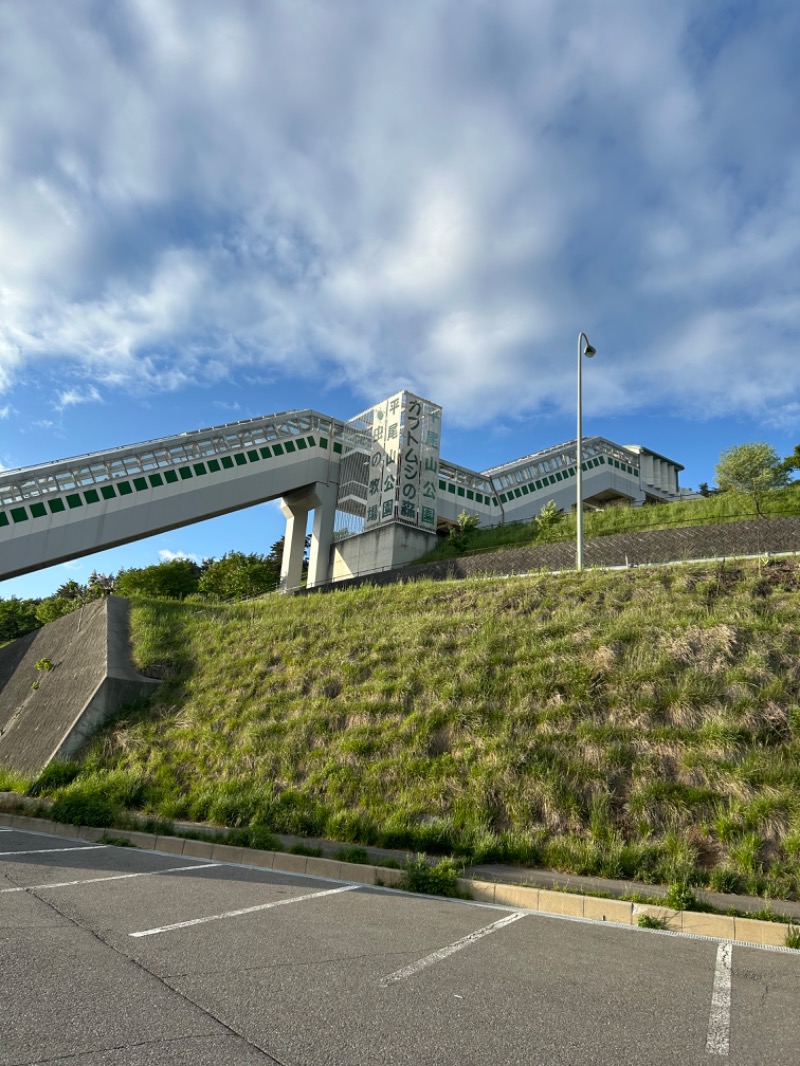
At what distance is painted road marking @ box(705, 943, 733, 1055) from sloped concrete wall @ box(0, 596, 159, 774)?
48.8 feet

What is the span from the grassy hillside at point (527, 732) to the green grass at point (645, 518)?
669 inches

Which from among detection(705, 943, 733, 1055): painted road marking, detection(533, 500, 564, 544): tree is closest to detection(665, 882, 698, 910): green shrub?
detection(705, 943, 733, 1055): painted road marking

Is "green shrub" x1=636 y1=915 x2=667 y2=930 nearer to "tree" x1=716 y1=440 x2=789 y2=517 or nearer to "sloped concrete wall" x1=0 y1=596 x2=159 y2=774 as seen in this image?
"sloped concrete wall" x1=0 y1=596 x2=159 y2=774

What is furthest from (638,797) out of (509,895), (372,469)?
(372,469)

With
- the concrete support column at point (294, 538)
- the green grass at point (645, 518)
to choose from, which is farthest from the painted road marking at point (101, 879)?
the concrete support column at point (294, 538)

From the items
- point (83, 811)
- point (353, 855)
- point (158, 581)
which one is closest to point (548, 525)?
point (83, 811)

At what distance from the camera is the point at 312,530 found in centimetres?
4356

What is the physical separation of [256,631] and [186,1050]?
682 inches

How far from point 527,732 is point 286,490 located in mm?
32479

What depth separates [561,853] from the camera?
8.37 metres

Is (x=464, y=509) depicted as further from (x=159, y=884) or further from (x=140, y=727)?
(x=159, y=884)

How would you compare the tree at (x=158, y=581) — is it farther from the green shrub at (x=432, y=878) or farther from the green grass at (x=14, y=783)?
the green shrub at (x=432, y=878)

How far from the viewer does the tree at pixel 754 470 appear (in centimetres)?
3262

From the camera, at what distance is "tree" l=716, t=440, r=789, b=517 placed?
32.6 metres
